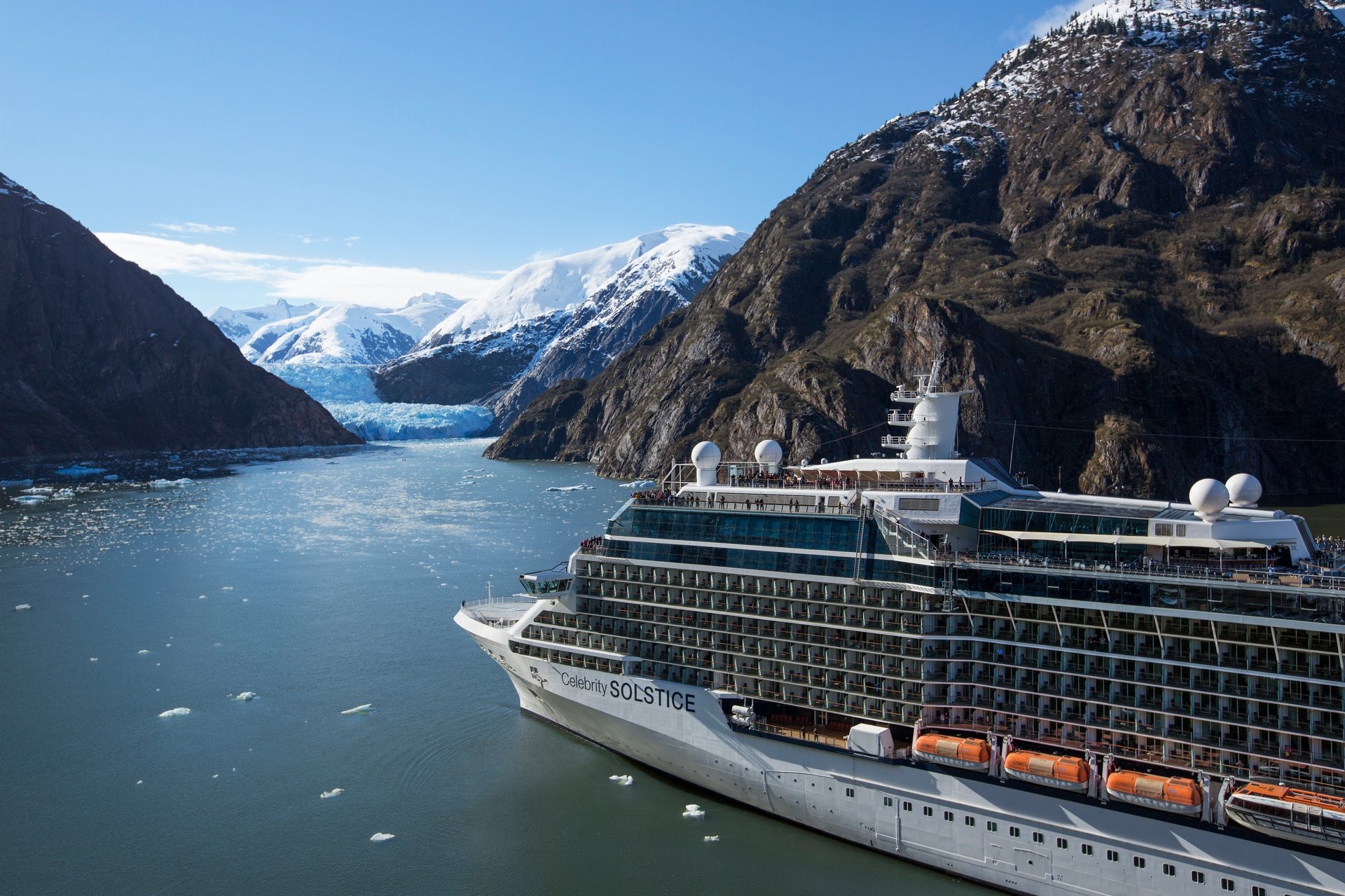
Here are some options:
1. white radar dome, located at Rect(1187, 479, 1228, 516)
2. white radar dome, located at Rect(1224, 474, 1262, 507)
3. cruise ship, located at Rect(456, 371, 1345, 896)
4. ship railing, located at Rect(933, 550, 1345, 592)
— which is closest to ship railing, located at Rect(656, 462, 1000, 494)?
cruise ship, located at Rect(456, 371, 1345, 896)

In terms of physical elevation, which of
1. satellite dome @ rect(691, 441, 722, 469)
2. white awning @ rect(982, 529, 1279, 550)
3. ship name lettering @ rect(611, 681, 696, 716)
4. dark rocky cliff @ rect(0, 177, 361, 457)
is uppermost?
dark rocky cliff @ rect(0, 177, 361, 457)

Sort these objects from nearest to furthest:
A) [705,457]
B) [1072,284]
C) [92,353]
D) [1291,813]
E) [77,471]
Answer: [1291,813]
[705,457]
[1072,284]
[77,471]
[92,353]

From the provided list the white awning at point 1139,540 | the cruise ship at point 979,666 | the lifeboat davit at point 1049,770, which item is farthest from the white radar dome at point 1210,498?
the lifeboat davit at point 1049,770

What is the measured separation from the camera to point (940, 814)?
955 inches

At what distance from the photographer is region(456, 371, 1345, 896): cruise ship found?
2131cm

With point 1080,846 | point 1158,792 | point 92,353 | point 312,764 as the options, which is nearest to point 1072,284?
point 1080,846

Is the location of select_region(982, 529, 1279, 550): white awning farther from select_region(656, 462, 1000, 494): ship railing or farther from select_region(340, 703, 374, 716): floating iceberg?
select_region(340, 703, 374, 716): floating iceberg

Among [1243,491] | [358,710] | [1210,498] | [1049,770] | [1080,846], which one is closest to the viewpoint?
[1080,846]

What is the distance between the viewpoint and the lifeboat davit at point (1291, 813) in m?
19.5

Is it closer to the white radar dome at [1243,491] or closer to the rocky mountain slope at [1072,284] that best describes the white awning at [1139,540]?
the white radar dome at [1243,491]

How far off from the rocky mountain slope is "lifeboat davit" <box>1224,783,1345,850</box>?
84.2 meters

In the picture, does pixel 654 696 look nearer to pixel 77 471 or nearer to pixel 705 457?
pixel 705 457

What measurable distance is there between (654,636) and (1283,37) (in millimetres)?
180733

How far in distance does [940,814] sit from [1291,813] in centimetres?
754
